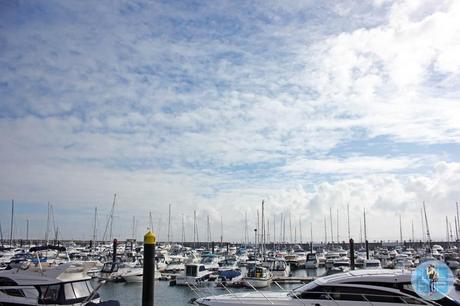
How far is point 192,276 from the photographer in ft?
131

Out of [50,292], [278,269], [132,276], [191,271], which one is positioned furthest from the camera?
[278,269]

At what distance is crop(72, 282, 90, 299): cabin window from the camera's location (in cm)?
1589

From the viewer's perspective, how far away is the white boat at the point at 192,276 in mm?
39109

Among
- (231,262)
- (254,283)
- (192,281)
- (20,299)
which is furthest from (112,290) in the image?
(20,299)

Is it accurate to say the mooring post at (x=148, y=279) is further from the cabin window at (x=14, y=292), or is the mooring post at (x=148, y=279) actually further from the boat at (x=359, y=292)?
the cabin window at (x=14, y=292)

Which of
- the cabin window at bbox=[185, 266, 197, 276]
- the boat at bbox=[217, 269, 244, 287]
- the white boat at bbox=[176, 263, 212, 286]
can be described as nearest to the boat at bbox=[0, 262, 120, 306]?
the white boat at bbox=[176, 263, 212, 286]

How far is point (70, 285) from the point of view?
1578 cm

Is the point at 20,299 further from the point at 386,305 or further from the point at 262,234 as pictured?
the point at 262,234

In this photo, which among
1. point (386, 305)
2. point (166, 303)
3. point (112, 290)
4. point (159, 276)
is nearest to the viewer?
point (386, 305)

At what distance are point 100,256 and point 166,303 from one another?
32377 millimetres

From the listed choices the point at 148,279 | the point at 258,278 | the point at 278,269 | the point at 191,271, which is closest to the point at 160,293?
the point at 191,271

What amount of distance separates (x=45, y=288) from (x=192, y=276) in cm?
2527

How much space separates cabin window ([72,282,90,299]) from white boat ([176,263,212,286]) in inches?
910

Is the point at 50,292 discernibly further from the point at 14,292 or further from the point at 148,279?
the point at 148,279
